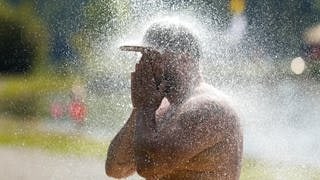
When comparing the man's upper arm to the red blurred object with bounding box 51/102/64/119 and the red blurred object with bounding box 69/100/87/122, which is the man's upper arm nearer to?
the red blurred object with bounding box 69/100/87/122

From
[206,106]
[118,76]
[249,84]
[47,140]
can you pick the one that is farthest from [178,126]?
[47,140]

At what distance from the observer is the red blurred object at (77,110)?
10.9m

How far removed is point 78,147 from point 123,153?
518cm

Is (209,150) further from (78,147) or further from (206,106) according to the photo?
(78,147)

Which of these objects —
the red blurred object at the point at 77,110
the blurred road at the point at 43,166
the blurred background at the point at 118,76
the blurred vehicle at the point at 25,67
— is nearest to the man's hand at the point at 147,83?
the blurred background at the point at 118,76

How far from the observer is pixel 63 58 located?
1389 cm

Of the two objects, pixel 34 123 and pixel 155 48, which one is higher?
pixel 155 48

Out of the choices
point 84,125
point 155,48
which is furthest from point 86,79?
point 155,48

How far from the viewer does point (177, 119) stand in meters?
4.08

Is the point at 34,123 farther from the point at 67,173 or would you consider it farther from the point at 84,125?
the point at 67,173

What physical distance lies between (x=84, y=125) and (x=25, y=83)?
252 cm

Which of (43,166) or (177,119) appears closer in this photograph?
(177,119)

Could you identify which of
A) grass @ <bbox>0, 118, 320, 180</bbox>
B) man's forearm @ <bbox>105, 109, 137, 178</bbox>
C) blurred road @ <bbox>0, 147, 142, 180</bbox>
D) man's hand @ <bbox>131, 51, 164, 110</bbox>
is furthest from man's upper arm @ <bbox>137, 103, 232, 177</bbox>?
grass @ <bbox>0, 118, 320, 180</bbox>

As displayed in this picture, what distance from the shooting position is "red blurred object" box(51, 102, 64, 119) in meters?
11.6
